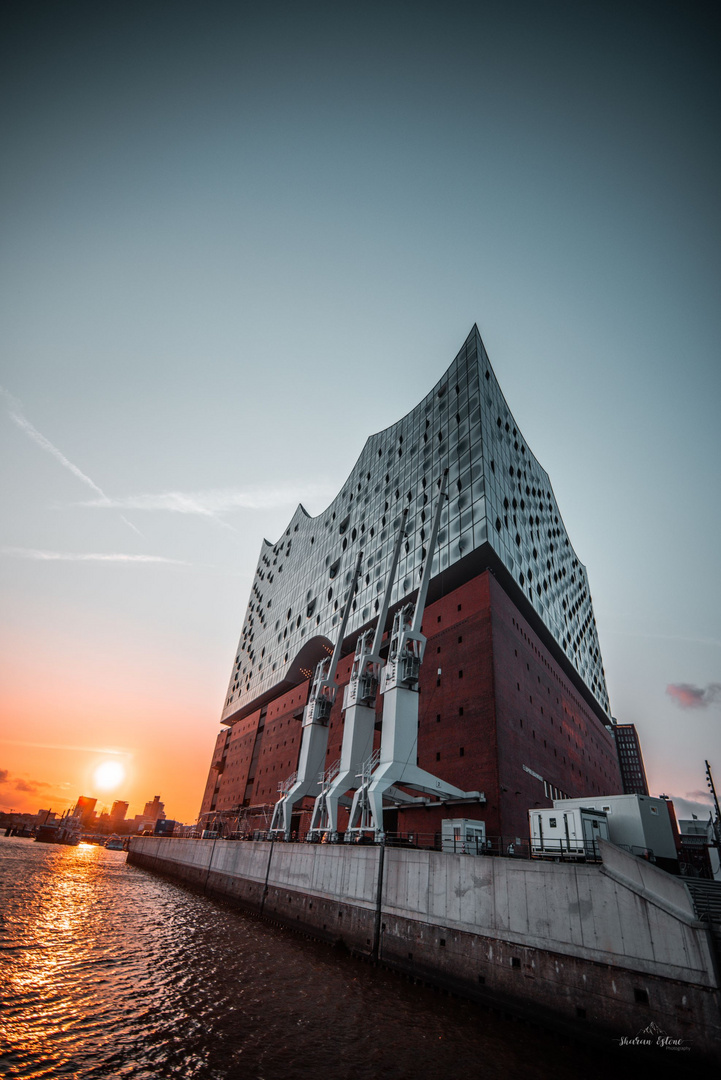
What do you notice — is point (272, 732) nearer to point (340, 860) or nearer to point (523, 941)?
point (340, 860)

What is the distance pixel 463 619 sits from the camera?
33.6m

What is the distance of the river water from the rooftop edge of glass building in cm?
2456

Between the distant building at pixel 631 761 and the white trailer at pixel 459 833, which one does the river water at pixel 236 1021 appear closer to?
the white trailer at pixel 459 833

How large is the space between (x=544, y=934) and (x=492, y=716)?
14.8m

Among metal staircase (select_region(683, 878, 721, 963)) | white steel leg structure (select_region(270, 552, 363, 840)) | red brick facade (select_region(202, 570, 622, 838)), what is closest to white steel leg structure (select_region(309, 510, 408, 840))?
white steel leg structure (select_region(270, 552, 363, 840))

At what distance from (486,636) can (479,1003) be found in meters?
18.7

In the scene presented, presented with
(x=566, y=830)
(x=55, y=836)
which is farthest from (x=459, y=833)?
(x=55, y=836)

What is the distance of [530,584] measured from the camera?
4075 cm

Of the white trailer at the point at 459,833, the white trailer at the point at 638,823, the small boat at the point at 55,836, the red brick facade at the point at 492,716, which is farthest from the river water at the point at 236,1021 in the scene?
the small boat at the point at 55,836

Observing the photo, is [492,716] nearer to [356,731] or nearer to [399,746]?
[399,746]

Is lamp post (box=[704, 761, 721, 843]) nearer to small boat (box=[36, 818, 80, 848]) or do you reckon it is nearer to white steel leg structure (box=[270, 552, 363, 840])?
white steel leg structure (box=[270, 552, 363, 840])

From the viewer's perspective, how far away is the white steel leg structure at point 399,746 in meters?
24.9

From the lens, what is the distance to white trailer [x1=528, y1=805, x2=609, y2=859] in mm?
19203

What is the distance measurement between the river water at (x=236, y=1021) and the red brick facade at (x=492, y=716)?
→ 11.2 m
